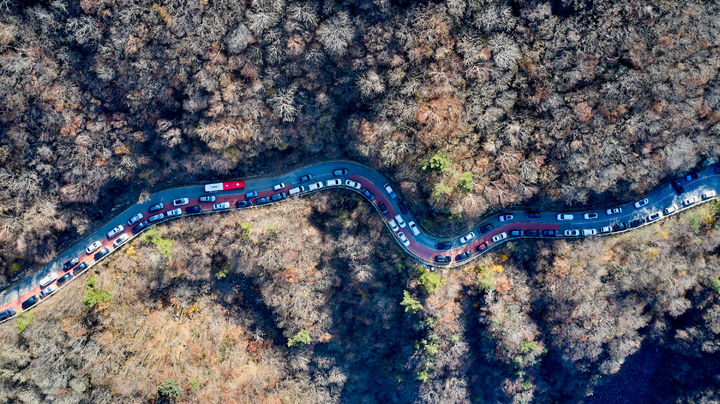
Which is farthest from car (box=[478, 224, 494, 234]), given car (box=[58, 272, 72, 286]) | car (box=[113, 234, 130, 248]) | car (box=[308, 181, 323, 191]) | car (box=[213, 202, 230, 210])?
car (box=[58, 272, 72, 286])

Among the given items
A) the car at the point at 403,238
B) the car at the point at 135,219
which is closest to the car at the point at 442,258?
the car at the point at 403,238

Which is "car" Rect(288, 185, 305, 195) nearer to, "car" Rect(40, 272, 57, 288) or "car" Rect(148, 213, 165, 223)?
"car" Rect(148, 213, 165, 223)

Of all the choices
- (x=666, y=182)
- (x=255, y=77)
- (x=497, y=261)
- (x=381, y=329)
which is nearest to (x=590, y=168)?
(x=666, y=182)

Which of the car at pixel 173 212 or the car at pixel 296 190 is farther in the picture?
the car at pixel 296 190

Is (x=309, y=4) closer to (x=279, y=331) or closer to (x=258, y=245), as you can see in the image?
(x=258, y=245)

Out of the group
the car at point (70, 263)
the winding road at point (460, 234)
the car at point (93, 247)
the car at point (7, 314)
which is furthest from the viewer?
the winding road at point (460, 234)

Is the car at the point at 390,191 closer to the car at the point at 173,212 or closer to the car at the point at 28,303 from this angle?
the car at the point at 173,212
